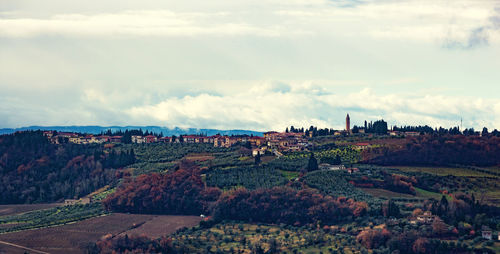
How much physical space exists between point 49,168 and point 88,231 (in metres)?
65.8

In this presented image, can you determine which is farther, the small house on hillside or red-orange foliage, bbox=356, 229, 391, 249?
the small house on hillside

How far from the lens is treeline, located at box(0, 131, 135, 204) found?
5709 inches

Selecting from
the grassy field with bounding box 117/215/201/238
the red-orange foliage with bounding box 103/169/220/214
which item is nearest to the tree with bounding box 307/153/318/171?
the red-orange foliage with bounding box 103/169/220/214

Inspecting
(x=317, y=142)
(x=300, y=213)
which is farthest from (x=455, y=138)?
(x=300, y=213)

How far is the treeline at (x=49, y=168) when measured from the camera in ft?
476

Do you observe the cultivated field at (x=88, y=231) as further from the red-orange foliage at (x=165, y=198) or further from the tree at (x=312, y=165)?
the tree at (x=312, y=165)

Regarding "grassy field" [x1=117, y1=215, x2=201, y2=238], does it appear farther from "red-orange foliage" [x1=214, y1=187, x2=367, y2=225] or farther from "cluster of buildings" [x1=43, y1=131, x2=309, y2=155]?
"cluster of buildings" [x1=43, y1=131, x2=309, y2=155]

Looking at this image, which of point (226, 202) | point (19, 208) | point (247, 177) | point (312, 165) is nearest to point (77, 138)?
point (19, 208)

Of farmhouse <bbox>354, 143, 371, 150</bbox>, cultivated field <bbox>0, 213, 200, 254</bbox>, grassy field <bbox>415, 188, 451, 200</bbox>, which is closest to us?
cultivated field <bbox>0, 213, 200, 254</bbox>

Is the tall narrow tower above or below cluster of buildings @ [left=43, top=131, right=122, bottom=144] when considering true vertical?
above

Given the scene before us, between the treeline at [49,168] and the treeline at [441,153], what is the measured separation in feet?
193

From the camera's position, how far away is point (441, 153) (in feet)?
452

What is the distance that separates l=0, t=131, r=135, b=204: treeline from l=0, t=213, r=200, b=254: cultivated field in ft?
121

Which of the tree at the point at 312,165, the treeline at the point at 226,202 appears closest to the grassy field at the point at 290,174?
the tree at the point at 312,165
